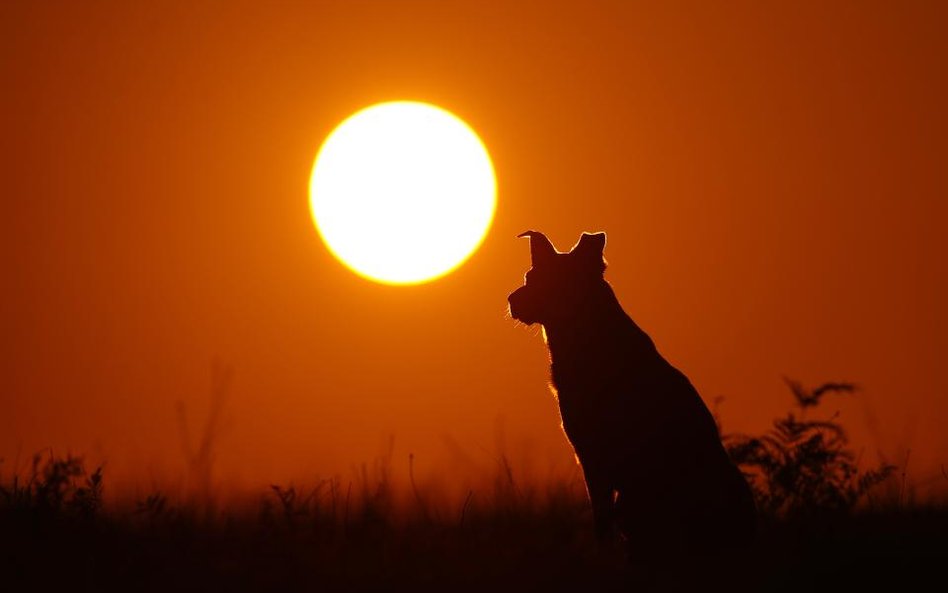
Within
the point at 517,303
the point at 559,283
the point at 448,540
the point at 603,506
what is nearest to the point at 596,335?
the point at 559,283

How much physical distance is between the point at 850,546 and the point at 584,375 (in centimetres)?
250

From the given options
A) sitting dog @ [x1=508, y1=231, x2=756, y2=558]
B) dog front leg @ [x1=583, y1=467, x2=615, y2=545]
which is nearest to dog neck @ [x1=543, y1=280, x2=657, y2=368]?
sitting dog @ [x1=508, y1=231, x2=756, y2=558]

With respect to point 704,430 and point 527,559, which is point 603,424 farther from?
point 527,559

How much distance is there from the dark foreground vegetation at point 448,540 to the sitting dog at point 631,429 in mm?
288

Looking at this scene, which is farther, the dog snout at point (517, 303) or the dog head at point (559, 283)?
the dog snout at point (517, 303)

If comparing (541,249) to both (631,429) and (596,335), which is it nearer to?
(596,335)

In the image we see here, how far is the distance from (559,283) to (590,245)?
0.37m

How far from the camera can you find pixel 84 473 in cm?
880

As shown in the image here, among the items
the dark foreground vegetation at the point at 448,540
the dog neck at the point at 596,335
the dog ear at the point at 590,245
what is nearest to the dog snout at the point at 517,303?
the dog neck at the point at 596,335

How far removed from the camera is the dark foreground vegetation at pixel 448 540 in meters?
6.74

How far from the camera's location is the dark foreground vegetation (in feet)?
22.1

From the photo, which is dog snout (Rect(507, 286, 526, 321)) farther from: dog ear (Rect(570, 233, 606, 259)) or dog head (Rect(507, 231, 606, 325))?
dog ear (Rect(570, 233, 606, 259))

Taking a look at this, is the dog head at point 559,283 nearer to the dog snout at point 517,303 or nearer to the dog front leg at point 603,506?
the dog snout at point 517,303

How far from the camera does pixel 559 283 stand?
9.66 meters
